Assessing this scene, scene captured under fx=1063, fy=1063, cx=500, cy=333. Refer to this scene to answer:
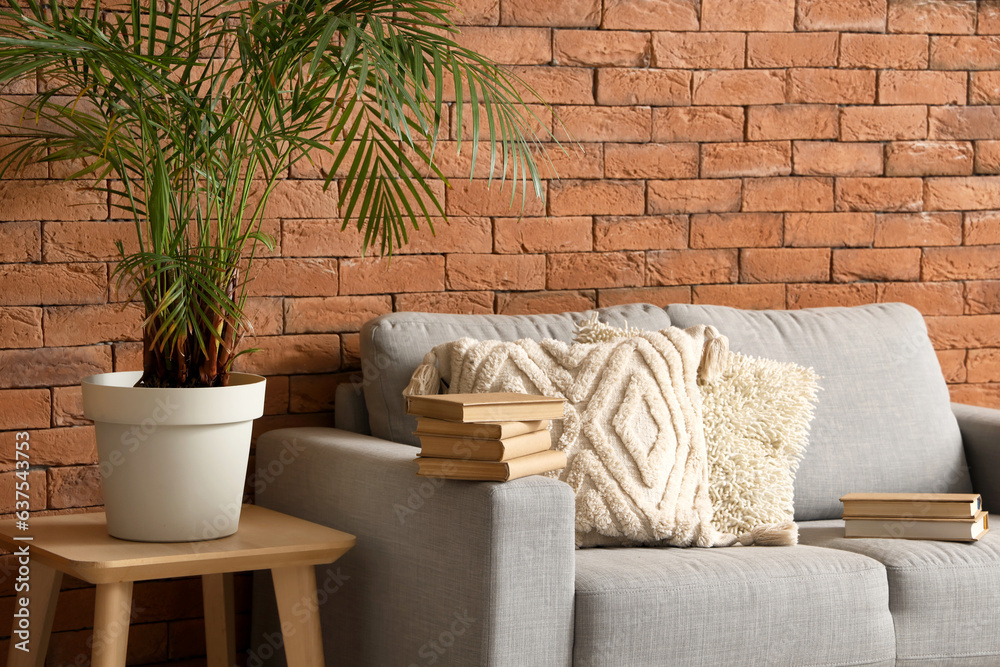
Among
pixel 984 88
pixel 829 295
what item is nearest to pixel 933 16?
pixel 984 88

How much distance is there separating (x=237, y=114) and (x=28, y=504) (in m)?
0.97

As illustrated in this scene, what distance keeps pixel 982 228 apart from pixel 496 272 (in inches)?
54.9

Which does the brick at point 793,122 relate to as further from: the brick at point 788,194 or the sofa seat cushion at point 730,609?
the sofa seat cushion at point 730,609

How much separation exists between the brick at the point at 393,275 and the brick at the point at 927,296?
48.7 inches

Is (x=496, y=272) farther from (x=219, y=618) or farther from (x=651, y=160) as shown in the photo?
(x=219, y=618)

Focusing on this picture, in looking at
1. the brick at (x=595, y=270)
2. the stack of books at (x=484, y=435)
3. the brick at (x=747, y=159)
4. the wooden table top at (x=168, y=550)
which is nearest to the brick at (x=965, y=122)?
the brick at (x=747, y=159)

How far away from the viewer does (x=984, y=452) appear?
2.44 metres

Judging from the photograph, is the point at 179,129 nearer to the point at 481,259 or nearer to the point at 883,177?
the point at 481,259

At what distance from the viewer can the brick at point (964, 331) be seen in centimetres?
291

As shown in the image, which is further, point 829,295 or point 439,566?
point 829,295

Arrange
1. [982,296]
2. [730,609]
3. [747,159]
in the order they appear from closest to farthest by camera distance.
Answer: [730,609] → [747,159] → [982,296]

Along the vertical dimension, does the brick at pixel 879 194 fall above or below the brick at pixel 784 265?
above

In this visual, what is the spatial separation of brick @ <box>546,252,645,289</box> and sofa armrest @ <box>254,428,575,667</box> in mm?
760

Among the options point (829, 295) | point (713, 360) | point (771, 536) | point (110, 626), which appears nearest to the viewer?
point (110, 626)
